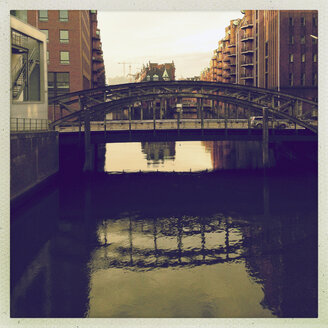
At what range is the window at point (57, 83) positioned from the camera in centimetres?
5678

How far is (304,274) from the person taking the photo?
515 inches

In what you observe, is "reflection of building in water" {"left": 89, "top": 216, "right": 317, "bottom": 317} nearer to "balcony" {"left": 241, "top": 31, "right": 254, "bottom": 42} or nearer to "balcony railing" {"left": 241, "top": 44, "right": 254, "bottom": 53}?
"balcony" {"left": 241, "top": 31, "right": 254, "bottom": 42}

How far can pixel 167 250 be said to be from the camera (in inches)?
625

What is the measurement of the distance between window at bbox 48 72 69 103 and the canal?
27.1 metres

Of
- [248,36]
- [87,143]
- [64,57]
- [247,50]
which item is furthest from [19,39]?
[247,50]

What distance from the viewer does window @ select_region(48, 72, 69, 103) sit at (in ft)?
186

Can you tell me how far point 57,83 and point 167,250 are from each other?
44.9 m

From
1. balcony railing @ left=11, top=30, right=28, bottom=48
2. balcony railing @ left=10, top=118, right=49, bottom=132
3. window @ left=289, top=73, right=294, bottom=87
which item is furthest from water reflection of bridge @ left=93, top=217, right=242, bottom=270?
window @ left=289, top=73, right=294, bottom=87

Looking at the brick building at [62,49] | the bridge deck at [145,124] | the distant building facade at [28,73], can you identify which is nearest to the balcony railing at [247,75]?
the bridge deck at [145,124]

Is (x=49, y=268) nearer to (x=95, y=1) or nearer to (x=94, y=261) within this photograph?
(x=94, y=261)

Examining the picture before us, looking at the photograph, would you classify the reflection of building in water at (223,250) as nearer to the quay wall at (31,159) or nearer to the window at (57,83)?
the quay wall at (31,159)

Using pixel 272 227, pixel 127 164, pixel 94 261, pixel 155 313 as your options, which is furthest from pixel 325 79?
pixel 127 164

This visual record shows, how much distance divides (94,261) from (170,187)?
53.8ft

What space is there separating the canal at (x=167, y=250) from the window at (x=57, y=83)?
27.1m
